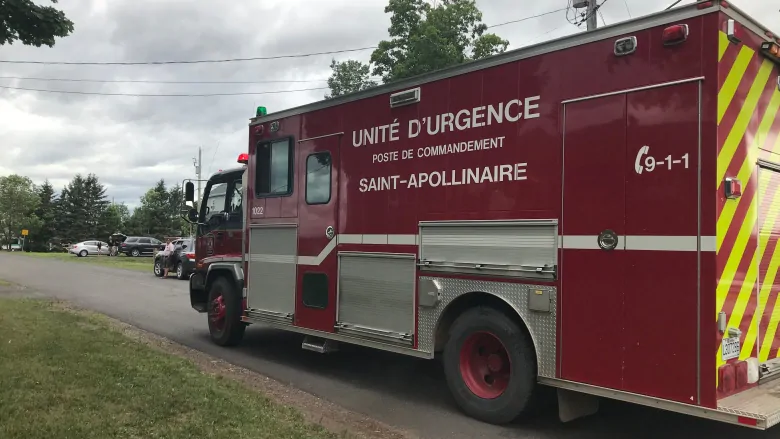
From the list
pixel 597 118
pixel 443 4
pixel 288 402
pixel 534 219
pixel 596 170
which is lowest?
pixel 288 402

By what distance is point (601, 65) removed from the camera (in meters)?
4.41

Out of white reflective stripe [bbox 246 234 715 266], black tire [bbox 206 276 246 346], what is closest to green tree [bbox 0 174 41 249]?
black tire [bbox 206 276 246 346]

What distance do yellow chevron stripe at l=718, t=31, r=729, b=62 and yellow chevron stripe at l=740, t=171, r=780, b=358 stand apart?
1.02 metres

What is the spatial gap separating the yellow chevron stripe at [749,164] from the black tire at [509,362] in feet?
5.59

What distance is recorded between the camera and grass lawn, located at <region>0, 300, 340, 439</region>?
4387mm

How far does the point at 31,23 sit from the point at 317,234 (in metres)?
4.29

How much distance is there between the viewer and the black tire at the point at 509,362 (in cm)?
476

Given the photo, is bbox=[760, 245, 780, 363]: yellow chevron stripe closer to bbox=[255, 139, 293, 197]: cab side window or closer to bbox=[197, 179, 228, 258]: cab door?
bbox=[255, 139, 293, 197]: cab side window

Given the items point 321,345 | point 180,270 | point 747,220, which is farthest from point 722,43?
point 180,270

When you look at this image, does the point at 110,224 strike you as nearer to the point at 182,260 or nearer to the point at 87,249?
the point at 87,249

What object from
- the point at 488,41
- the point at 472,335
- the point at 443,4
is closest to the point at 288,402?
the point at 472,335

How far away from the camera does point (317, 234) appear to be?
682 cm

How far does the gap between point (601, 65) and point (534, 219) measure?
4.22 ft

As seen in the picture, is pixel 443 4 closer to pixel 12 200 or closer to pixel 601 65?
pixel 601 65
